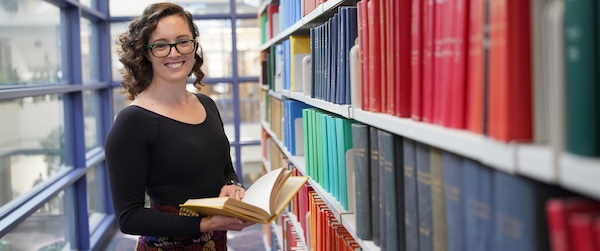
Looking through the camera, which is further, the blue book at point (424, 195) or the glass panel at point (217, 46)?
the glass panel at point (217, 46)

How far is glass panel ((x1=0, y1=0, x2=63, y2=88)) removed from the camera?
10.8 ft

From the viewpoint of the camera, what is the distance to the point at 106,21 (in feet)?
18.8

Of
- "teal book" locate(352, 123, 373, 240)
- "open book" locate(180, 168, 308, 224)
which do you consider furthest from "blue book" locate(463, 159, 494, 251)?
"open book" locate(180, 168, 308, 224)

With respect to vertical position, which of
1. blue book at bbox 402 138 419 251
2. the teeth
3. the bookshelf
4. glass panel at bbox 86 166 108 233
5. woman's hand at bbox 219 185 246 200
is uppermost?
the teeth

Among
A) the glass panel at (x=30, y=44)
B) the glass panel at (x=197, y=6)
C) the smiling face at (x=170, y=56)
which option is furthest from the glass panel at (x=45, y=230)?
the glass panel at (x=197, y=6)

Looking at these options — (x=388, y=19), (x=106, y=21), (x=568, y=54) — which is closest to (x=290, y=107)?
(x=388, y=19)

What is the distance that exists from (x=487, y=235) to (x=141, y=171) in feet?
3.78

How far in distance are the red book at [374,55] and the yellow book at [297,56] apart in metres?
1.44

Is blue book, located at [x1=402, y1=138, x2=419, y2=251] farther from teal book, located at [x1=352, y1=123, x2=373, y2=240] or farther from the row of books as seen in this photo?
teal book, located at [x1=352, y1=123, x2=373, y2=240]

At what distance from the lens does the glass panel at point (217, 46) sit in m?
6.23

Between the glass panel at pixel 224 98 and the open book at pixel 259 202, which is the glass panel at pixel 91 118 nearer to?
the glass panel at pixel 224 98

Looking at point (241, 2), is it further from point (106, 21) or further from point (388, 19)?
point (388, 19)

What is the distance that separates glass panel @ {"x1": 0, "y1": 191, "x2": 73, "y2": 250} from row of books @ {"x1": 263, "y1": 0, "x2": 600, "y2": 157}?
260cm

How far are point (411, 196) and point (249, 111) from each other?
5239mm
